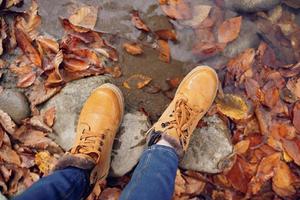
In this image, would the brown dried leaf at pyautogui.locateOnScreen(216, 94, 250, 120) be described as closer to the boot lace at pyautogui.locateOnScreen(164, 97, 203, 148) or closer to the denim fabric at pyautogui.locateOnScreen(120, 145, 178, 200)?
the boot lace at pyautogui.locateOnScreen(164, 97, 203, 148)

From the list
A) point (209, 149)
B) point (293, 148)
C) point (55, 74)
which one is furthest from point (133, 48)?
point (293, 148)

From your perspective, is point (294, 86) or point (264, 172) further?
point (294, 86)

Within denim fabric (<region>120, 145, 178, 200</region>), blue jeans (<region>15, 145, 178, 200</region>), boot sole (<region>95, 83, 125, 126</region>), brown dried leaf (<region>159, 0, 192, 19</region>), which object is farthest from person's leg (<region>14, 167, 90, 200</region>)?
brown dried leaf (<region>159, 0, 192, 19</region>)

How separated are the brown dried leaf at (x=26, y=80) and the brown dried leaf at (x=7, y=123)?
21cm

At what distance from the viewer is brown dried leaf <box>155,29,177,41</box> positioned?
2.36 m

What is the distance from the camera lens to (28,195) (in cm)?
154

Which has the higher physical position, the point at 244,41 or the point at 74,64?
the point at 244,41

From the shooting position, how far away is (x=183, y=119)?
2.10 meters

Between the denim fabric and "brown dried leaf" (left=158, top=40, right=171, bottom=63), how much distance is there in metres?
0.63

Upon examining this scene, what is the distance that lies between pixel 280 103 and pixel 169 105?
2.09 ft

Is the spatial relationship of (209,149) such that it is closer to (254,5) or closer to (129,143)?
→ (129,143)

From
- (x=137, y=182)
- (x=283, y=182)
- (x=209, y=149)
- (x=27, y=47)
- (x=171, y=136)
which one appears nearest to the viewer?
(x=137, y=182)

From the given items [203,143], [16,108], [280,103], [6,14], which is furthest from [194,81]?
[6,14]

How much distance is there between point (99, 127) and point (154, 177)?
57 cm
